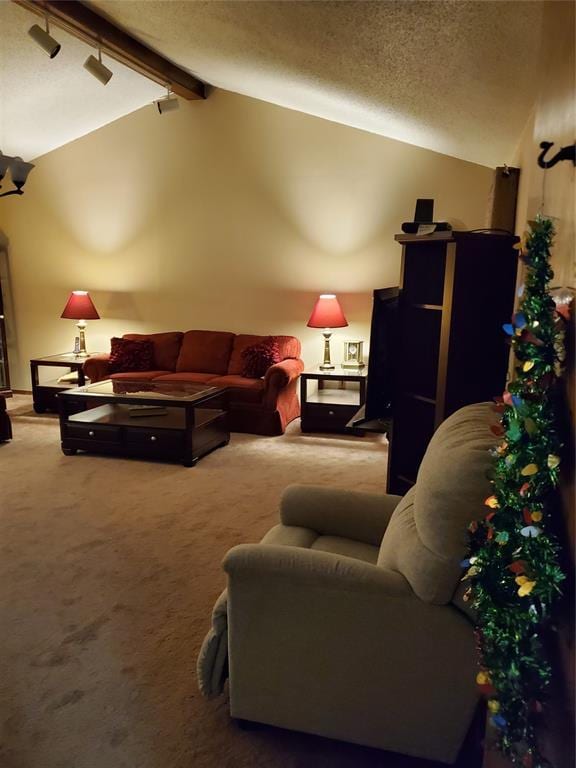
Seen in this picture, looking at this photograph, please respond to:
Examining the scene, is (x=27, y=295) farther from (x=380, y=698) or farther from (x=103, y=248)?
(x=380, y=698)

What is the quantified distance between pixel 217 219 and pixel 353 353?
1960 mm

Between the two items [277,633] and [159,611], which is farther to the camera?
[159,611]

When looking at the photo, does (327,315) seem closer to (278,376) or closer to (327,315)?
(327,315)

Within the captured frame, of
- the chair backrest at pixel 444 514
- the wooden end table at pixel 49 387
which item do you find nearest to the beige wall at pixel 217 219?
the wooden end table at pixel 49 387

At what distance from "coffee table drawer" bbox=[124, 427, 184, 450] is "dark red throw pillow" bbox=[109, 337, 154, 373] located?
1.42 m

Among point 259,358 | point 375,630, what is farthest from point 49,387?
point 375,630

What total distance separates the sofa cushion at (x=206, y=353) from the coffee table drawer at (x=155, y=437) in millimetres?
1400

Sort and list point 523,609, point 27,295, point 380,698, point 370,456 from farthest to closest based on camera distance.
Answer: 1. point 27,295
2. point 370,456
3. point 380,698
4. point 523,609

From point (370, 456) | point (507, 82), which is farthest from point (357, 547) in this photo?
point (370, 456)

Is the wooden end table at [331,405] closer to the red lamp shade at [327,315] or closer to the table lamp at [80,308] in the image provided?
the red lamp shade at [327,315]

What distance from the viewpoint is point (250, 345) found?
223 inches

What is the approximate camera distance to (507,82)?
2367 millimetres

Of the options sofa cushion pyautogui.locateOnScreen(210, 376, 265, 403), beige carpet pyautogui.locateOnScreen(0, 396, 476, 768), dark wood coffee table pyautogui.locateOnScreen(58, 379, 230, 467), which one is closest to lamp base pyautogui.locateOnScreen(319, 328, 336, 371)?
sofa cushion pyautogui.locateOnScreen(210, 376, 265, 403)

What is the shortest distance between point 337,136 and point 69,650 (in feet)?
15.5
